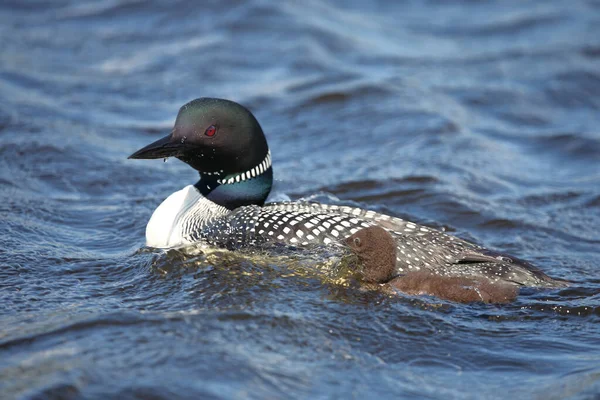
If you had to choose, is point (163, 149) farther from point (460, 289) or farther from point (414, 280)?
point (460, 289)

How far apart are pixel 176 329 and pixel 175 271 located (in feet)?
3.16

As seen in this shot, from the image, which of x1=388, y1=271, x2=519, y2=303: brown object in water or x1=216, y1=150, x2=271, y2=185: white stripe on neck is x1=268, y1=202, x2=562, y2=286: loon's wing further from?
x1=216, y1=150, x2=271, y2=185: white stripe on neck

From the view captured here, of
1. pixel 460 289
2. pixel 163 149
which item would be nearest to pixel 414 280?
pixel 460 289

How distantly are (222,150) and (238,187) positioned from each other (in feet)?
0.94

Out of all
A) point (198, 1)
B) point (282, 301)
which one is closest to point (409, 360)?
point (282, 301)

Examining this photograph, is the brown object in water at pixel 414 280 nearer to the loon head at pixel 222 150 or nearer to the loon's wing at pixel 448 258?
the loon's wing at pixel 448 258

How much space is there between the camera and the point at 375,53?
37.7ft

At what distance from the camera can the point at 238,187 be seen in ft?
19.1

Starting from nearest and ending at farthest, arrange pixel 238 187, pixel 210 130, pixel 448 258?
pixel 448 258
pixel 210 130
pixel 238 187

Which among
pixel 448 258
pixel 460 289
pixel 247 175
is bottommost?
pixel 460 289

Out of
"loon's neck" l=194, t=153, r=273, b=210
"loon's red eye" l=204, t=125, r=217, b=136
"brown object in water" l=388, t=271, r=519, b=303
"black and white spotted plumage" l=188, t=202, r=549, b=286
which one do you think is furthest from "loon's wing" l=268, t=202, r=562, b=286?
"loon's red eye" l=204, t=125, r=217, b=136

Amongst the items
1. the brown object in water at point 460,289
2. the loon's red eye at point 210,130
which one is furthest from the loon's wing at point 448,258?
the loon's red eye at point 210,130

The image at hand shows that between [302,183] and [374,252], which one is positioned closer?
[374,252]

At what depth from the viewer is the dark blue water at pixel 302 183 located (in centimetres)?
405
